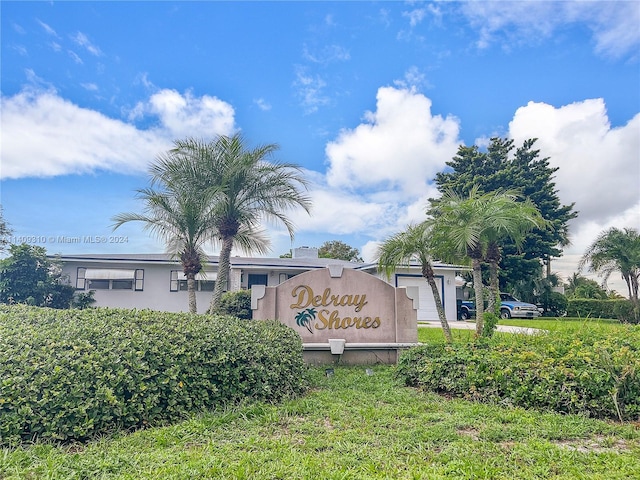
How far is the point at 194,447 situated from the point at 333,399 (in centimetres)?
192

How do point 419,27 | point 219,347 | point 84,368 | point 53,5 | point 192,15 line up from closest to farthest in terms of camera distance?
1. point 84,368
2. point 219,347
3. point 53,5
4. point 192,15
5. point 419,27

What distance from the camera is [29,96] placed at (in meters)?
7.45

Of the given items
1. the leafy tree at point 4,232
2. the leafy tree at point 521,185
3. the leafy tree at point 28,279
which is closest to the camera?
the leafy tree at point 28,279

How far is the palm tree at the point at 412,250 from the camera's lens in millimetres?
7754

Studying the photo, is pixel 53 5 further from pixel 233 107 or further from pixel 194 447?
pixel 194 447

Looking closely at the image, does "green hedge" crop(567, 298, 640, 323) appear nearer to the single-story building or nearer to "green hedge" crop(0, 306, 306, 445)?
the single-story building

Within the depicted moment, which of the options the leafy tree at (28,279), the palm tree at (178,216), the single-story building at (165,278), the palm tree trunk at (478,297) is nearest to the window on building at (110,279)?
the single-story building at (165,278)

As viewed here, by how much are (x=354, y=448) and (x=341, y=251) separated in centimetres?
3444

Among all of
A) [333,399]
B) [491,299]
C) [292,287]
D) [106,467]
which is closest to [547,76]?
[491,299]

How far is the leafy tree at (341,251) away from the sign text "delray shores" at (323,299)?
28.9 metres

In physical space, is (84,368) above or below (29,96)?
below

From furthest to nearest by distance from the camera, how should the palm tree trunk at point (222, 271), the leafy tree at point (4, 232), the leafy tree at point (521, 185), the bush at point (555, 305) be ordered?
the leafy tree at point (521, 185)
the bush at point (555, 305)
the leafy tree at point (4, 232)
the palm tree trunk at point (222, 271)

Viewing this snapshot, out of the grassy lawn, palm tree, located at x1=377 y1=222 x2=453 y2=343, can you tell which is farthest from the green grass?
palm tree, located at x1=377 y1=222 x2=453 y2=343

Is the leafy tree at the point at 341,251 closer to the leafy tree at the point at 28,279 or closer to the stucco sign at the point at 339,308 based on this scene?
the leafy tree at the point at 28,279
